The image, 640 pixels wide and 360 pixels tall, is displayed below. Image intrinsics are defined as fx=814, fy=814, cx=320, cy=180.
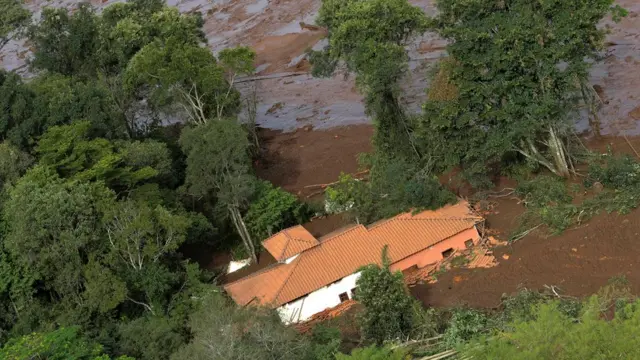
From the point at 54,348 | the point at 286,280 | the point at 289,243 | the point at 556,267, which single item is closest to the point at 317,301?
the point at 286,280

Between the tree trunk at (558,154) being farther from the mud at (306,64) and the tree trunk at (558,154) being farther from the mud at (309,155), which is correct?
the mud at (309,155)

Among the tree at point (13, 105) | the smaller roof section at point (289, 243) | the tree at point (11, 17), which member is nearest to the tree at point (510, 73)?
the smaller roof section at point (289, 243)

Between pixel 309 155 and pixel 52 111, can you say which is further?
pixel 309 155

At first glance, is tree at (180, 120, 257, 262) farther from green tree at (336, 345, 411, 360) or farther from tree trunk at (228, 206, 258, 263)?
green tree at (336, 345, 411, 360)

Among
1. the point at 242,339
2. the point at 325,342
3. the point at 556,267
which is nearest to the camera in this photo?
the point at 242,339

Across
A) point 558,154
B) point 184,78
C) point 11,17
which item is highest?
point 11,17

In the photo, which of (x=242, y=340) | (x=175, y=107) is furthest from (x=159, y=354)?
(x=175, y=107)

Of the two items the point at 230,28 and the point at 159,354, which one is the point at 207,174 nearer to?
the point at 159,354

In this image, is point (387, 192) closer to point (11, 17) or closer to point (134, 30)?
point (134, 30)
